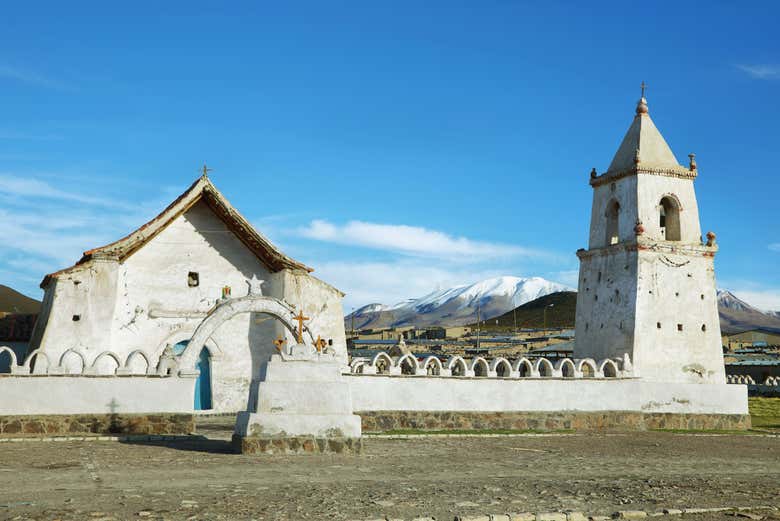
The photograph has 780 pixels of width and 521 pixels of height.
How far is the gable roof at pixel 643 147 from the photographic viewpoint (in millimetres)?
25922

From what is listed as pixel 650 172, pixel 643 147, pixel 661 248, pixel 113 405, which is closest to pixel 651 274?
pixel 661 248

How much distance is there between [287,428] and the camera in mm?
14180

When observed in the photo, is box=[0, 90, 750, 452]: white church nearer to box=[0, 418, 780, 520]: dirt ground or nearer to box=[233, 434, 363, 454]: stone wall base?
box=[0, 418, 780, 520]: dirt ground

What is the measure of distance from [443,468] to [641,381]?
1228 centimetres

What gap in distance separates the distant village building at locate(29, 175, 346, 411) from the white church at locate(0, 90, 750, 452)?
0.13ft

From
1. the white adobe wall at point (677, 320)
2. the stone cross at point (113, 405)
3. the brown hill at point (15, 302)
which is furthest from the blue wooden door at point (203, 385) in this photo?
the brown hill at point (15, 302)

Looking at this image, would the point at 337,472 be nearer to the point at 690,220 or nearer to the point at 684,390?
the point at 684,390

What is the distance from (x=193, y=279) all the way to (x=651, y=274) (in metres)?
13.6

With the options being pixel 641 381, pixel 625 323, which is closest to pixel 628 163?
pixel 625 323

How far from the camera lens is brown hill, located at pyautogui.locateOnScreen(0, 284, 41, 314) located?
41.5m

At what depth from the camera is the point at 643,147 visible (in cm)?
2611

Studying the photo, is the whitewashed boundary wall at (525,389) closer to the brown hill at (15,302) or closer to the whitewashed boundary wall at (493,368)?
the whitewashed boundary wall at (493,368)

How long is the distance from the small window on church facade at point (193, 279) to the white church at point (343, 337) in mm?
41

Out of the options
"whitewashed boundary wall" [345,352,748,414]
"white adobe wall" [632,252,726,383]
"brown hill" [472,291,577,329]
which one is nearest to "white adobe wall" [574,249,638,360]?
"white adobe wall" [632,252,726,383]
